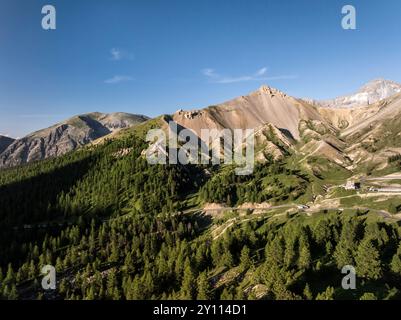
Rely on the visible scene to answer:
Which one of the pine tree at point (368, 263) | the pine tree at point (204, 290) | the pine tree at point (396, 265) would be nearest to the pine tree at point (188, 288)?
the pine tree at point (204, 290)

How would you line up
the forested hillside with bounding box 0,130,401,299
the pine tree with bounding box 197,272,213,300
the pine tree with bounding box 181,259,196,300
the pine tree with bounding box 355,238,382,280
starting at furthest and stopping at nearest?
the pine tree with bounding box 181,259,196,300
the pine tree with bounding box 197,272,213,300
the forested hillside with bounding box 0,130,401,299
the pine tree with bounding box 355,238,382,280

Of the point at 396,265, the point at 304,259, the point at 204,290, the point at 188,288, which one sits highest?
the point at 396,265

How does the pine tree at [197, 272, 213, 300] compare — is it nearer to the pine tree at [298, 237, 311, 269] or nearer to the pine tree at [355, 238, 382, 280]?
the pine tree at [298, 237, 311, 269]

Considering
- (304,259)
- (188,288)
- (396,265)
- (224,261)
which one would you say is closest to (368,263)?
(396,265)

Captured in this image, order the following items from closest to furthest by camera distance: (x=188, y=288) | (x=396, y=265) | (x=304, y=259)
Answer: (x=396, y=265) < (x=188, y=288) < (x=304, y=259)

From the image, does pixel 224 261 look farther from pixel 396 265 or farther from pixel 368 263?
pixel 396 265

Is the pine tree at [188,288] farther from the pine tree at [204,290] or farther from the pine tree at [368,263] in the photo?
the pine tree at [368,263]

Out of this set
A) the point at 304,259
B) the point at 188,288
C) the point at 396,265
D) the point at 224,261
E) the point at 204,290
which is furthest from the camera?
the point at 224,261

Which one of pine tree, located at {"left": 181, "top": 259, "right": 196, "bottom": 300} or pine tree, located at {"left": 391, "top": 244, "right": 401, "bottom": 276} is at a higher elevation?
pine tree, located at {"left": 391, "top": 244, "right": 401, "bottom": 276}

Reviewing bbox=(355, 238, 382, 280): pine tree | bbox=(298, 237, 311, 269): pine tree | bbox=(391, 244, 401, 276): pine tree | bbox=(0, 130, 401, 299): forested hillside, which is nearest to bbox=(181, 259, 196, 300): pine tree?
bbox=(0, 130, 401, 299): forested hillside

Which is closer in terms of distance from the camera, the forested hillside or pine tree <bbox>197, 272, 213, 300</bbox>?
the forested hillside

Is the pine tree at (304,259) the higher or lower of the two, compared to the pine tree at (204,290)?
higher
